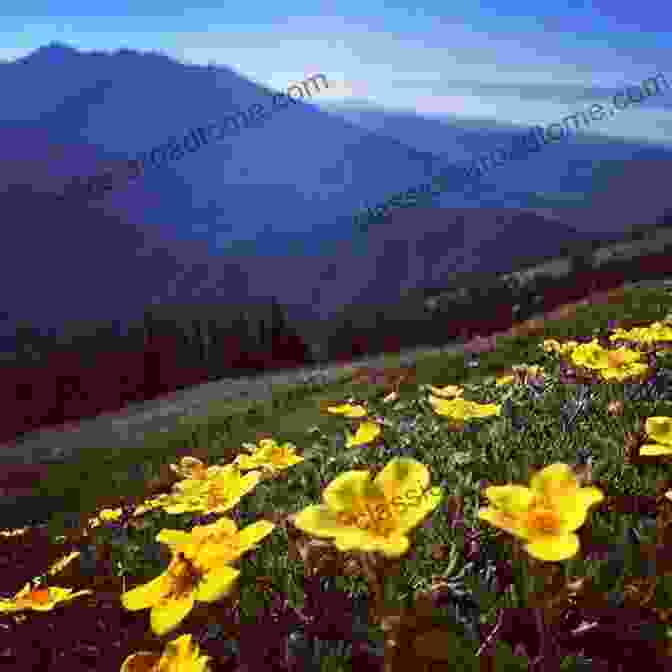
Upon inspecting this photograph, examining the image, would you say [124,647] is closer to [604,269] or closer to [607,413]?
[607,413]

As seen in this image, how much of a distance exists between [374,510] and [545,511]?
335 millimetres

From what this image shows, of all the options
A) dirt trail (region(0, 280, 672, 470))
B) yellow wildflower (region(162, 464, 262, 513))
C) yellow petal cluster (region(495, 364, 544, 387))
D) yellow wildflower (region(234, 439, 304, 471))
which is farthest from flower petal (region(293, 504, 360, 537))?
dirt trail (region(0, 280, 672, 470))

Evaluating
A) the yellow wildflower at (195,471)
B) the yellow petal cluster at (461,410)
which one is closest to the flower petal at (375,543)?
the yellow petal cluster at (461,410)

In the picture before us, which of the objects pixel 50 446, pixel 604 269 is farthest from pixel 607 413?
pixel 604 269

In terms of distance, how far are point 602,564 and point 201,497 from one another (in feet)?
3.81

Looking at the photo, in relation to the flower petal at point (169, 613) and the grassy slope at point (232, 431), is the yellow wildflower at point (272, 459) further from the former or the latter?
the grassy slope at point (232, 431)

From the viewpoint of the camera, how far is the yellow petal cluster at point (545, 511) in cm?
120

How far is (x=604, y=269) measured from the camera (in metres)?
72.2

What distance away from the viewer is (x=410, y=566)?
206 centimetres

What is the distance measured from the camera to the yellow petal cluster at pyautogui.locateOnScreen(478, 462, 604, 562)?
1204mm

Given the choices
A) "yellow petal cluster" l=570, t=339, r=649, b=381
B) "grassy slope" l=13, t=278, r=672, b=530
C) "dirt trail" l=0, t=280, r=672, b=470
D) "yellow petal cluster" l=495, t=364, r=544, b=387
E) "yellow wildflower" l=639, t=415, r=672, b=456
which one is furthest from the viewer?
"dirt trail" l=0, t=280, r=672, b=470

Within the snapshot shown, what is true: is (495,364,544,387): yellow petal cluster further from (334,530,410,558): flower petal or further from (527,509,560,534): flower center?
(334,530,410,558): flower petal

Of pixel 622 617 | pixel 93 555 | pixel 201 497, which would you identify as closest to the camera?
pixel 622 617

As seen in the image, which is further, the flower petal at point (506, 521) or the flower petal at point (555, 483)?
the flower petal at point (555, 483)
